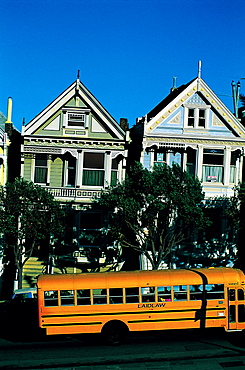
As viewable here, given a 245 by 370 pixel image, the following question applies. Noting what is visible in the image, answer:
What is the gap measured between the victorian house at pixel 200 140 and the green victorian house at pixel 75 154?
83.5 inches

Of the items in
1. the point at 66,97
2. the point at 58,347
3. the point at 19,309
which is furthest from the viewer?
the point at 66,97

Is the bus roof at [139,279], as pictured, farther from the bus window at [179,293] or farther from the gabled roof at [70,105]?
the gabled roof at [70,105]

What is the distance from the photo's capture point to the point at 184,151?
30.6 m

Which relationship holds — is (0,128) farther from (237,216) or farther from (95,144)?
(237,216)

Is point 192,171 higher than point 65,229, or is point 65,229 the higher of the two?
point 192,171

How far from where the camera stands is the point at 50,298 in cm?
1925

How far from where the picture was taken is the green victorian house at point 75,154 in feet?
97.3

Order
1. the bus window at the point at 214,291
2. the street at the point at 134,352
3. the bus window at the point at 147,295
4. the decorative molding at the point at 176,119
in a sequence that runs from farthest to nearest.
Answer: the decorative molding at the point at 176,119, the bus window at the point at 214,291, the bus window at the point at 147,295, the street at the point at 134,352

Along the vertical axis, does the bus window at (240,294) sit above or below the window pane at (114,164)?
below

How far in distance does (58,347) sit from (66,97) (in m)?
15.8

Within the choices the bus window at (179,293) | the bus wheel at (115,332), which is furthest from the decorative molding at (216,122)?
the bus wheel at (115,332)

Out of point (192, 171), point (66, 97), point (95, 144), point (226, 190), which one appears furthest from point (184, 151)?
point (66, 97)

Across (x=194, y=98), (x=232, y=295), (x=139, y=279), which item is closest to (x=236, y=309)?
(x=232, y=295)

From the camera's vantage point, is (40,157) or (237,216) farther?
(40,157)
